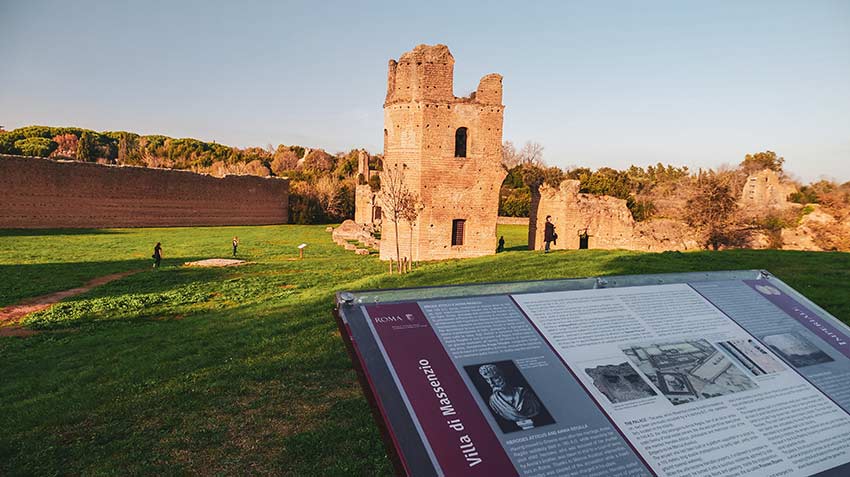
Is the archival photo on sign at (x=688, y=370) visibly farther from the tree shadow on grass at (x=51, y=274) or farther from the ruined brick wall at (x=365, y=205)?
the ruined brick wall at (x=365, y=205)

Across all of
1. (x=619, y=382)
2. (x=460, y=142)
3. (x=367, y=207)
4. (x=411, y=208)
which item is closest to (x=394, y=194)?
(x=411, y=208)

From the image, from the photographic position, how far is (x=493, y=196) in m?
20.3

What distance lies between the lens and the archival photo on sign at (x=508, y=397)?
232 centimetres

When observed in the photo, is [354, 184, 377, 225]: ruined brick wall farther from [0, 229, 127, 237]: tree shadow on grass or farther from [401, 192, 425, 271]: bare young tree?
[401, 192, 425, 271]: bare young tree

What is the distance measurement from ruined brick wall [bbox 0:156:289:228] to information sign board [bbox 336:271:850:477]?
34730mm

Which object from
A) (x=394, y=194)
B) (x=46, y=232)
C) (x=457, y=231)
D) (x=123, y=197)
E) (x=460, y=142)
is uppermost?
(x=460, y=142)

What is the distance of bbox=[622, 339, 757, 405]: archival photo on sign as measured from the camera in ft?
9.00

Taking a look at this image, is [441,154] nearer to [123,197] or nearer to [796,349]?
[796,349]

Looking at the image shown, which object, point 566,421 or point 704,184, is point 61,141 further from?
point 566,421

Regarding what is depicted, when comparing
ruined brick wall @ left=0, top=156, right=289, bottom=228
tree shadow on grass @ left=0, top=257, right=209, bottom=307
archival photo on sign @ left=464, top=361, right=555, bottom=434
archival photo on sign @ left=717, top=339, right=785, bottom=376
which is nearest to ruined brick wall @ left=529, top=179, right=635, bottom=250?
tree shadow on grass @ left=0, top=257, right=209, bottom=307

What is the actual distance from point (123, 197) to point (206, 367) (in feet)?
107

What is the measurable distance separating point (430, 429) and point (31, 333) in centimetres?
982

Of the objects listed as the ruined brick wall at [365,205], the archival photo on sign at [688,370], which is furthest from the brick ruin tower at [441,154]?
the ruined brick wall at [365,205]

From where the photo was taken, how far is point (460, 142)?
71.4ft
